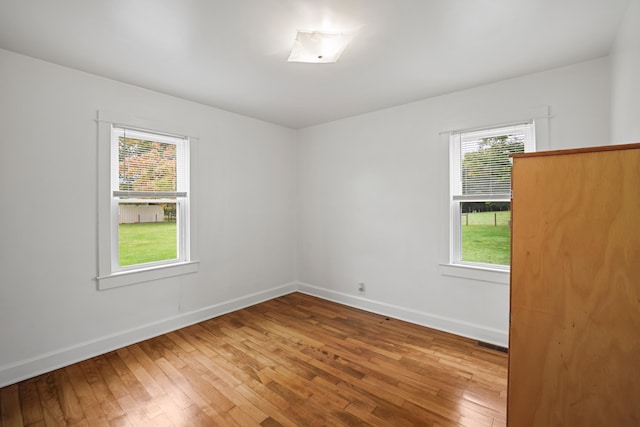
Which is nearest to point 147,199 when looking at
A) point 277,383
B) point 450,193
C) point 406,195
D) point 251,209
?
point 251,209

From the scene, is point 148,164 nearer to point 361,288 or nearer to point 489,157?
point 361,288

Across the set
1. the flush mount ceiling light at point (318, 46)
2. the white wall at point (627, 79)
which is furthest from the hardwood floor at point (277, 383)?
the flush mount ceiling light at point (318, 46)

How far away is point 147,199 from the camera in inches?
118

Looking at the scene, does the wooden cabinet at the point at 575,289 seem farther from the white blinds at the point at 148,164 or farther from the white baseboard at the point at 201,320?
the white blinds at the point at 148,164

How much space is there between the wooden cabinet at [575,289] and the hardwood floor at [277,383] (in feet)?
2.49

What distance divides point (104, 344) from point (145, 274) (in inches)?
27.1

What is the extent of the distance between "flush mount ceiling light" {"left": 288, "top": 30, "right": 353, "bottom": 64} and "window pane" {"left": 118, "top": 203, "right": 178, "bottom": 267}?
84.8 inches

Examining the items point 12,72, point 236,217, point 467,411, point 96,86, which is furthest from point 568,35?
point 12,72

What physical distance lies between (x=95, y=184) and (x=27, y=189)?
1.45 feet

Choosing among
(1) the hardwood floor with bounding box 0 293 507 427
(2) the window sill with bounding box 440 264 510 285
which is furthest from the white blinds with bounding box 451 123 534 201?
(1) the hardwood floor with bounding box 0 293 507 427

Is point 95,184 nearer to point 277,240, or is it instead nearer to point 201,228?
point 201,228

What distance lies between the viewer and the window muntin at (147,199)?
2.80 m

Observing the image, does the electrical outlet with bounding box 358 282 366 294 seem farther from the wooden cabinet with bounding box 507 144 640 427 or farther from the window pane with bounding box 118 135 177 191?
the window pane with bounding box 118 135 177 191

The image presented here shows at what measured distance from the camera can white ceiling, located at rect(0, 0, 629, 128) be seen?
1.71 metres
